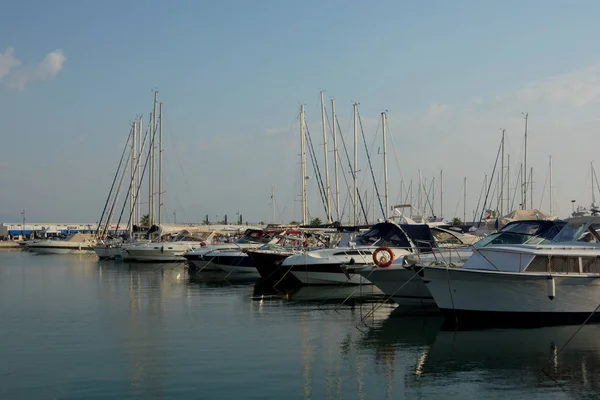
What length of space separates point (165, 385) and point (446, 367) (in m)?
6.69

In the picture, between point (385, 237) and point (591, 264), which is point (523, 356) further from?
point (385, 237)

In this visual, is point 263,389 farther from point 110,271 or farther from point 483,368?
point 110,271

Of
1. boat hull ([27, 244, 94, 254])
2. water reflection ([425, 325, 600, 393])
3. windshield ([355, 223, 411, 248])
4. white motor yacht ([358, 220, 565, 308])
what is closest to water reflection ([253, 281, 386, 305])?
windshield ([355, 223, 411, 248])

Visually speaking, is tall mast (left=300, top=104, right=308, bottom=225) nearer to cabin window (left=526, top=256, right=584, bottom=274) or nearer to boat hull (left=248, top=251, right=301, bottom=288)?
boat hull (left=248, top=251, right=301, bottom=288)

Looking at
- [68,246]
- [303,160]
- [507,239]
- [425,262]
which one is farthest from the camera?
[68,246]

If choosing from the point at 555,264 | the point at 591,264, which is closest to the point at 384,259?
the point at 555,264

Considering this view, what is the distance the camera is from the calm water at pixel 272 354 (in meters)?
15.5

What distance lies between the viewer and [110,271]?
53.6 meters

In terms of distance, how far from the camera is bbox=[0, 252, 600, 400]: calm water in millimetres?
15469

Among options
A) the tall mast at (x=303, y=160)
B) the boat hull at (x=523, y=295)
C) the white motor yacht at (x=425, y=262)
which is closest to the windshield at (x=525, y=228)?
the white motor yacht at (x=425, y=262)

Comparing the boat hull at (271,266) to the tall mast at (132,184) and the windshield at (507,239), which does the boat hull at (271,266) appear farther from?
the tall mast at (132,184)

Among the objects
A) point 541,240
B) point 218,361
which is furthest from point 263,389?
point 541,240

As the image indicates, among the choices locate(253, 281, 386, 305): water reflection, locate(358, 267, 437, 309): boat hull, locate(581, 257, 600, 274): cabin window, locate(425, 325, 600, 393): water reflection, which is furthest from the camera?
locate(253, 281, 386, 305): water reflection

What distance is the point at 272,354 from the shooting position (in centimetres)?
1917
